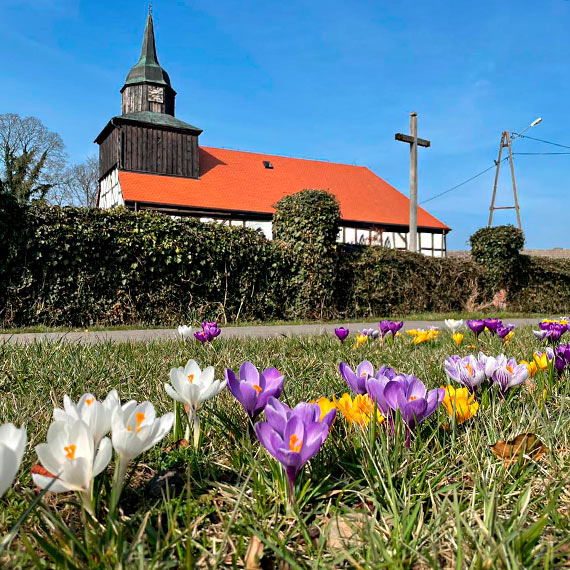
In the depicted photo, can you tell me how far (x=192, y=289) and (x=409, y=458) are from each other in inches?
300

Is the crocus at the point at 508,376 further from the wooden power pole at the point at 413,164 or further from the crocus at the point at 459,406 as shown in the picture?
the wooden power pole at the point at 413,164

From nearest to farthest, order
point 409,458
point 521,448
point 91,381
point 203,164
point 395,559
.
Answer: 1. point 395,559
2. point 409,458
3. point 521,448
4. point 91,381
5. point 203,164

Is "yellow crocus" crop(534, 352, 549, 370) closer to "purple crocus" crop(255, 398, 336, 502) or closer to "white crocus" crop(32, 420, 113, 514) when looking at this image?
"purple crocus" crop(255, 398, 336, 502)

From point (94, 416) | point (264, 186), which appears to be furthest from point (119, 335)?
point (264, 186)

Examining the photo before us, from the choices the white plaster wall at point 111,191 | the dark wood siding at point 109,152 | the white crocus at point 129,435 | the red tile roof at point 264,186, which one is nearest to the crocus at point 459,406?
the white crocus at point 129,435

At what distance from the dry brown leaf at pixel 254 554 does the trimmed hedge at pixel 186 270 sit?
24.4 ft

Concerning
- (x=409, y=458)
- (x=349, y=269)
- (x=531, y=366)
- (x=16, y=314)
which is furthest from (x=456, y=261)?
(x=409, y=458)

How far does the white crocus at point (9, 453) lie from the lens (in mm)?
638

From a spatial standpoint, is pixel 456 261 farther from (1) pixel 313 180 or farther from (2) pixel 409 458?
(1) pixel 313 180

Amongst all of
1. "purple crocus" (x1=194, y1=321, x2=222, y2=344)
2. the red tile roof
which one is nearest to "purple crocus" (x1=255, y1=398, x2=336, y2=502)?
"purple crocus" (x1=194, y1=321, x2=222, y2=344)

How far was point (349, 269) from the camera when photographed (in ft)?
34.7

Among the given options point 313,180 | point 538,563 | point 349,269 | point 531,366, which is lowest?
point 538,563

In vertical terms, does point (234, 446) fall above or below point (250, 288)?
below

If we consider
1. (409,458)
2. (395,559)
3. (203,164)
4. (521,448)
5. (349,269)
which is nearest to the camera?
(395,559)
